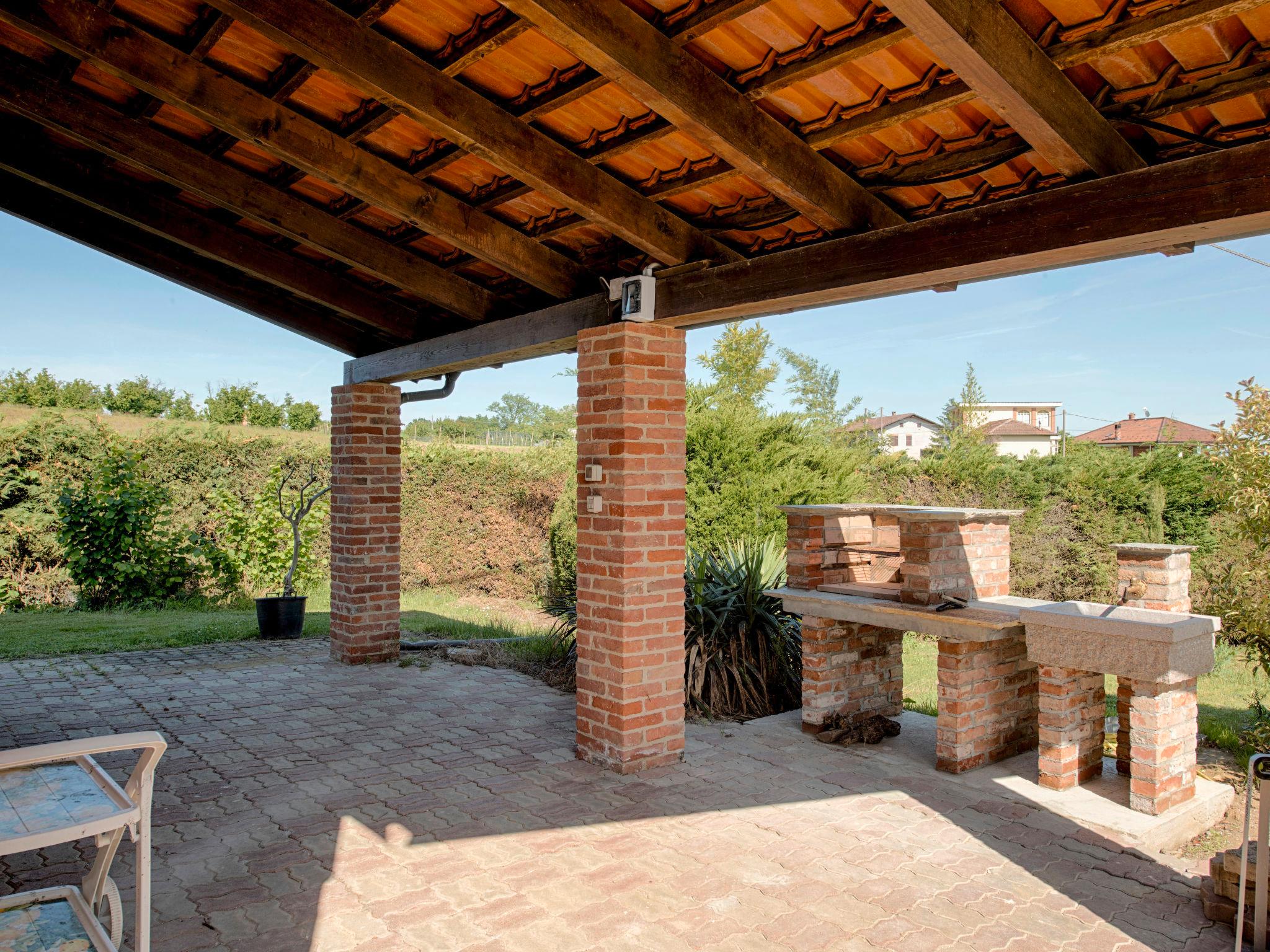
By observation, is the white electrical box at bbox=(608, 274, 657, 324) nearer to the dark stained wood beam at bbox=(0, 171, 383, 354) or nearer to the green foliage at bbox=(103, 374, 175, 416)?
the dark stained wood beam at bbox=(0, 171, 383, 354)

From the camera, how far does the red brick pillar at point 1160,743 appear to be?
12.2ft

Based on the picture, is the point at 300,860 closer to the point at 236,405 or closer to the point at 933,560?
the point at 933,560

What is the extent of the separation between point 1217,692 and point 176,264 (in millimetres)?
9387

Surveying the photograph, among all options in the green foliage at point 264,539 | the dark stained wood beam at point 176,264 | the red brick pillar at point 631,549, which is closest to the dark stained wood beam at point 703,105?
the red brick pillar at point 631,549

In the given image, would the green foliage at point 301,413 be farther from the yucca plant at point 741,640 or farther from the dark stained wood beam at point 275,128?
the dark stained wood beam at point 275,128

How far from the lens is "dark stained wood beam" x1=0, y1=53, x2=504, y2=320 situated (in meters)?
3.92

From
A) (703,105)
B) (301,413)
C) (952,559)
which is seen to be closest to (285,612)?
(952,559)

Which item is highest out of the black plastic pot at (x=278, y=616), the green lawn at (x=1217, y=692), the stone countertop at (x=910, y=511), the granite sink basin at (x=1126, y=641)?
the stone countertop at (x=910, y=511)

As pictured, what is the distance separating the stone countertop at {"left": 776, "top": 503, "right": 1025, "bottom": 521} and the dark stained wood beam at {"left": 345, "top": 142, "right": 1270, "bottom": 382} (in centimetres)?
138

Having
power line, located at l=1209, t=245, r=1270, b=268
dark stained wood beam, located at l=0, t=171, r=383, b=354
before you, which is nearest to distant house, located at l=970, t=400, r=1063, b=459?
power line, located at l=1209, t=245, r=1270, b=268

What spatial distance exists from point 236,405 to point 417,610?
14.0 m

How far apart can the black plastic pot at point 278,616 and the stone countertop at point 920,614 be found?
5316 millimetres

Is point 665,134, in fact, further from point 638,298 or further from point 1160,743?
point 1160,743

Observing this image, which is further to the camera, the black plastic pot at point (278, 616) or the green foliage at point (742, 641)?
the black plastic pot at point (278, 616)
